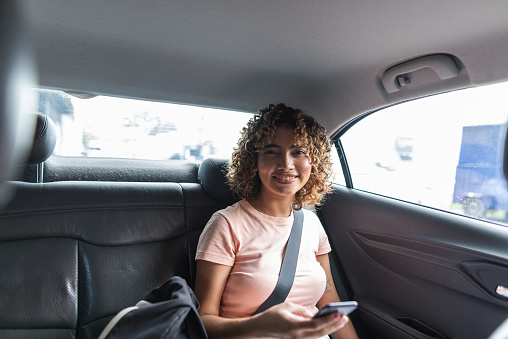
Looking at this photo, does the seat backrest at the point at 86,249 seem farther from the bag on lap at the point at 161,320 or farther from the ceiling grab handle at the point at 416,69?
the ceiling grab handle at the point at 416,69

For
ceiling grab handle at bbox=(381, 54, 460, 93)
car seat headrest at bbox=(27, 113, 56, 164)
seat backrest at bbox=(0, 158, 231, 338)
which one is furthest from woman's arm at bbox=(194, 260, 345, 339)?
ceiling grab handle at bbox=(381, 54, 460, 93)

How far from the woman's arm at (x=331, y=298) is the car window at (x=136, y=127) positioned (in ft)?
2.95

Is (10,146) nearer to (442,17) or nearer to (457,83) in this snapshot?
(442,17)

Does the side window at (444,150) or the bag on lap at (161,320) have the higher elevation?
the side window at (444,150)

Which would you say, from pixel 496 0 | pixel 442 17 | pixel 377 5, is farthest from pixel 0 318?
pixel 496 0

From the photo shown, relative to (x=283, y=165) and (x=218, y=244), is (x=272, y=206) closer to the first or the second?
(x=283, y=165)

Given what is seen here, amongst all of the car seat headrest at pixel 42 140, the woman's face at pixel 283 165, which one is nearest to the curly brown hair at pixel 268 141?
the woman's face at pixel 283 165

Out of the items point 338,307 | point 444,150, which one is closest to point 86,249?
point 338,307

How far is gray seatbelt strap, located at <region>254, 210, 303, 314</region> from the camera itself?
1697mm

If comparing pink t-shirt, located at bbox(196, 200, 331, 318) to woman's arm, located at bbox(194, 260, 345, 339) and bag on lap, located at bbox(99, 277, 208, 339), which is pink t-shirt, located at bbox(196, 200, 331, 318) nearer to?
woman's arm, located at bbox(194, 260, 345, 339)

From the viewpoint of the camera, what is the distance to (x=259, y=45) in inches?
69.3

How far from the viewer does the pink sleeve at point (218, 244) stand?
170 cm

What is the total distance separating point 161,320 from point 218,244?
53 centimetres

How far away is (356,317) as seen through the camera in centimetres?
231
